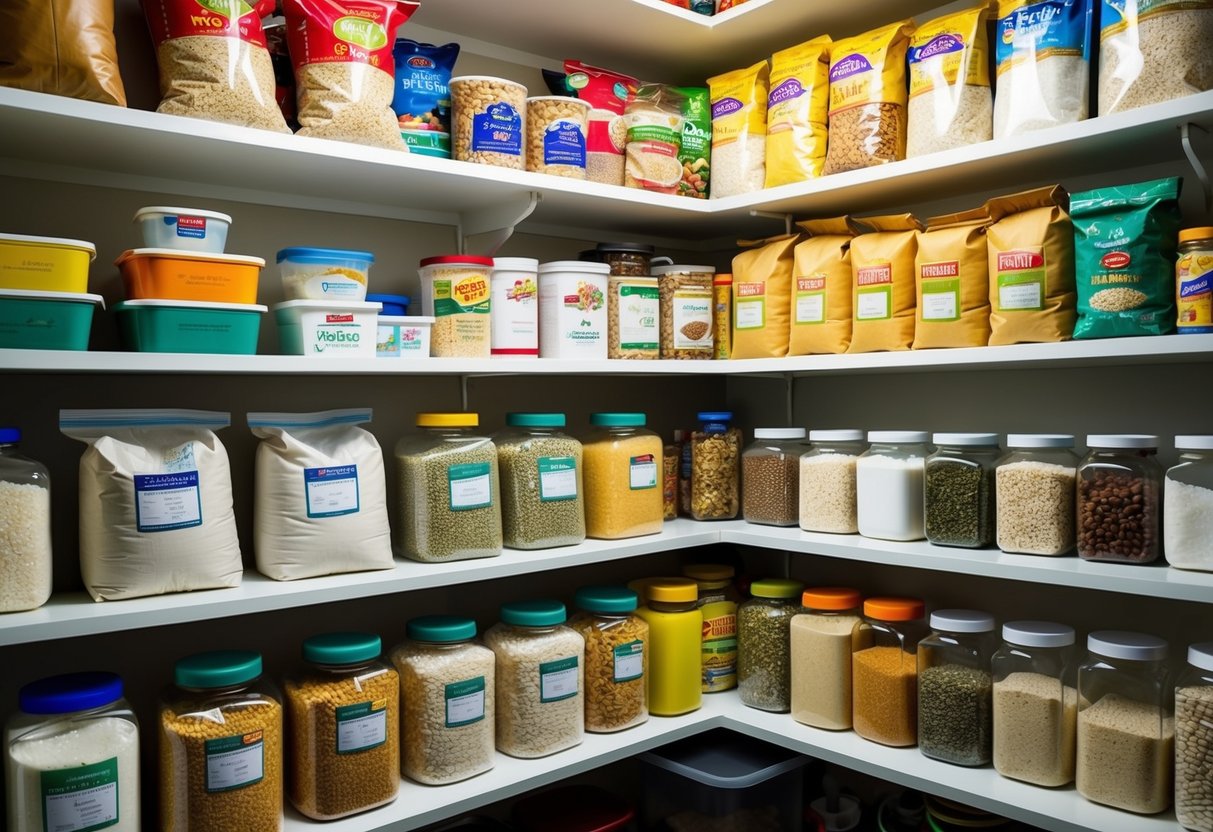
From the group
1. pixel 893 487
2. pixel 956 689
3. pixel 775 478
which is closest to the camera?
pixel 956 689

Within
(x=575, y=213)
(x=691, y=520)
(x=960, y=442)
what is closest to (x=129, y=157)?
(x=575, y=213)

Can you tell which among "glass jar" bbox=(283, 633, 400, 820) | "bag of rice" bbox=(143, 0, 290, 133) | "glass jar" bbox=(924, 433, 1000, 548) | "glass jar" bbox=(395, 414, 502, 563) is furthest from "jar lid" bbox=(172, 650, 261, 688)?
"glass jar" bbox=(924, 433, 1000, 548)

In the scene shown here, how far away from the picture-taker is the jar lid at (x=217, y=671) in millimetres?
1399

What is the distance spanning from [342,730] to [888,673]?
105cm

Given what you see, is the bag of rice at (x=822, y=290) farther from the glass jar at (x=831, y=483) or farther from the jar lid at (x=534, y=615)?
the jar lid at (x=534, y=615)

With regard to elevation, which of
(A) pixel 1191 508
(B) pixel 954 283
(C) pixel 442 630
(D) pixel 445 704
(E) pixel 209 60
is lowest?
(D) pixel 445 704

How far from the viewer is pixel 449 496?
5.63 feet

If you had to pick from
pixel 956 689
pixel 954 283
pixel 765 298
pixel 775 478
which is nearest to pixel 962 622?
pixel 956 689

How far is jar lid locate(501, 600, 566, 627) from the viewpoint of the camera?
1772mm

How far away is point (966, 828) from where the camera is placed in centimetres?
175

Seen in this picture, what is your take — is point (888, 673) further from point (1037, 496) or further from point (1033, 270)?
point (1033, 270)

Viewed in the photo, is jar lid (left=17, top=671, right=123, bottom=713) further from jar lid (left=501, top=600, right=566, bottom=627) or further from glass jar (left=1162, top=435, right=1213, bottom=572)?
glass jar (left=1162, top=435, right=1213, bottom=572)

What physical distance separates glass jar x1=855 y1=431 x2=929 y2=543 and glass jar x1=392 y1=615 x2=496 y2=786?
2.75 feet

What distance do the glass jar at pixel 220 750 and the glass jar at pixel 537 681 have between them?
0.45 m
